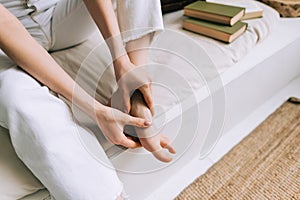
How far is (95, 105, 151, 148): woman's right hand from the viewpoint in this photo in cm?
64

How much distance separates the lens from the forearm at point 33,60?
23.9 inches

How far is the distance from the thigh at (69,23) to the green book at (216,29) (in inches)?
13.1

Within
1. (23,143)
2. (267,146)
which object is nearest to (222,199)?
(267,146)

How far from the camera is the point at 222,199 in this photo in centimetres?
91

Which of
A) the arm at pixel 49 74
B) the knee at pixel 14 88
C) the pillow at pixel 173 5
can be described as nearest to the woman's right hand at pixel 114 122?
the arm at pixel 49 74

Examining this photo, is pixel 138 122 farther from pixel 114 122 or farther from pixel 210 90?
pixel 210 90

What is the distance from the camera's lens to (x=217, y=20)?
1.00m

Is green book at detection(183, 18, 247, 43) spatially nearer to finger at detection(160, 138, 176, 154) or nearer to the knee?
finger at detection(160, 138, 176, 154)

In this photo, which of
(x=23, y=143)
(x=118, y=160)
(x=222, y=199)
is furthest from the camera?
(x=222, y=199)

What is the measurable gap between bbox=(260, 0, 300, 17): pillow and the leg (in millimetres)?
930

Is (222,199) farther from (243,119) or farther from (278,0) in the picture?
(278,0)

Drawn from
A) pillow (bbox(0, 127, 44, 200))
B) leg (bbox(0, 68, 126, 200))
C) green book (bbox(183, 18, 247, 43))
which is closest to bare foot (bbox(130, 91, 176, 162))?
leg (bbox(0, 68, 126, 200))

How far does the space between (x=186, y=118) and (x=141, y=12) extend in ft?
0.91

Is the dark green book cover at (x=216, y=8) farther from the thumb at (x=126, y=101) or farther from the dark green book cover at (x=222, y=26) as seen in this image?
the thumb at (x=126, y=101)
